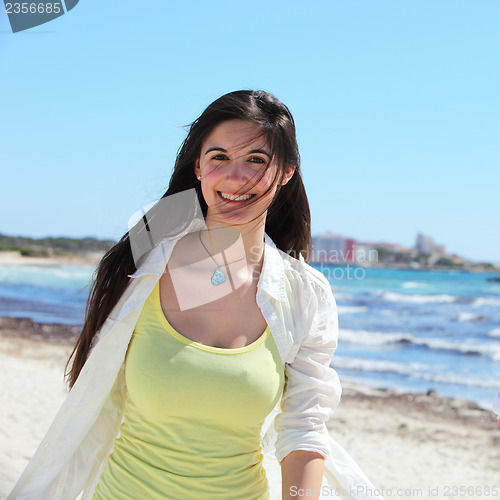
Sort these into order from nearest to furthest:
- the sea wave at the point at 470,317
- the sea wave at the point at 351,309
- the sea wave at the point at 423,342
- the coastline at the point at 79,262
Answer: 1. the sea wave at the point at 423,342
2. the sea wave at the point at 470,317
3. the sea wave at the point at 351,309
4. the coastline at the point at 79,262

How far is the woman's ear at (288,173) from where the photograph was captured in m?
1.73

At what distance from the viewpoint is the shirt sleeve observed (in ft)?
5.22

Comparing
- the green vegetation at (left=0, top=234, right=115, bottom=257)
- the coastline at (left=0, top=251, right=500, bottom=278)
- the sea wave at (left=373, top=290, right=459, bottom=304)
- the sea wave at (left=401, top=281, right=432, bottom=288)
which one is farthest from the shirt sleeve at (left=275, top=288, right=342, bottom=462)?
the green vegetation at (left=0, top=234, right=115, bottom=257)

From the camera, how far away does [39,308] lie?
731 inches

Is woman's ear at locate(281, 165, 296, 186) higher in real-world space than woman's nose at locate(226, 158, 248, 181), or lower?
lower

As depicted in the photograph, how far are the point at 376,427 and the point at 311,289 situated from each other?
6.03 meters

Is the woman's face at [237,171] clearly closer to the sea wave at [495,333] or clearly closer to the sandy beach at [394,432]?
the sandy beach at [394,432]

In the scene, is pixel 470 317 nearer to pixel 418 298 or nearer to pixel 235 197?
pixel 418 298

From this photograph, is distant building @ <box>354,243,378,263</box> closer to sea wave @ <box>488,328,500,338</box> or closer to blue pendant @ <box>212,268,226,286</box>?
sea wave @ <box>488,328,500,338</box>

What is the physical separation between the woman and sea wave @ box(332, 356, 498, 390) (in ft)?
32.2

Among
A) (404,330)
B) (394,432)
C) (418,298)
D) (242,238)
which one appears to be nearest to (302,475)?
(242,238)

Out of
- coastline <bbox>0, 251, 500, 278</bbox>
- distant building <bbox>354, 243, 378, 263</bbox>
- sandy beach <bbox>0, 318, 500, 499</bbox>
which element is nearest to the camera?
sandy beach <bbox>0, 318, 500, 499</bbox>

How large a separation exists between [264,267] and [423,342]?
1510 cm

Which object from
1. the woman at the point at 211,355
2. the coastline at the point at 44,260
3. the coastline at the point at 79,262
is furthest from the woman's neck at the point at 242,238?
the coastline at the point at 44,260
